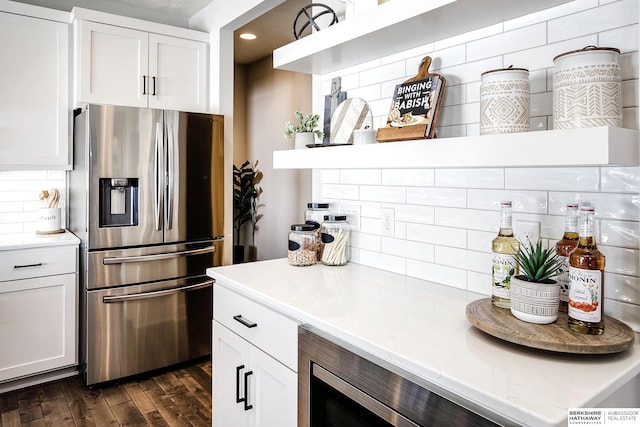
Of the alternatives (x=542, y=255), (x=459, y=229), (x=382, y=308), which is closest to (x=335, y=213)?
(x=459, y=229)

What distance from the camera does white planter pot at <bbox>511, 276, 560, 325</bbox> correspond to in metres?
1.08

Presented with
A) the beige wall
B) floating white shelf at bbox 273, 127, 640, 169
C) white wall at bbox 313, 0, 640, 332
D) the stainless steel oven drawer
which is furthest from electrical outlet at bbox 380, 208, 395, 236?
the beige wall

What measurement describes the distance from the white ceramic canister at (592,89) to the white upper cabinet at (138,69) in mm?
2787

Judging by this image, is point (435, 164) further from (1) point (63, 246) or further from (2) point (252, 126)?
(2) point (252, 126)

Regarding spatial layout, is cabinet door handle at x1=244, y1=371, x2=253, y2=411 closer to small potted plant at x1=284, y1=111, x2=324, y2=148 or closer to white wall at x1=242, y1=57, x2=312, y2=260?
small potted plant at x1=284, y1=111, x2=324, y2=148

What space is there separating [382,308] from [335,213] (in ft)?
2.80

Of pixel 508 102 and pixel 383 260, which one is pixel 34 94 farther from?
pixel 508 102

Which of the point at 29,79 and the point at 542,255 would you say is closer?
the point at 542,255

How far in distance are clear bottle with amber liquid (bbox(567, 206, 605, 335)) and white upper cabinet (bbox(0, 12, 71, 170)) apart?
3.04 meters

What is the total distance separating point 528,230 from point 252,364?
3.43 feet

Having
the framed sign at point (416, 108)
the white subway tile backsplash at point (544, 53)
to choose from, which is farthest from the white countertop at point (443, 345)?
the white subway tile backsplash at point (544, 53)

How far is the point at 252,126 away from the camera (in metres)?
5.38

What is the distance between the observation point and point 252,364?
5.23 feet

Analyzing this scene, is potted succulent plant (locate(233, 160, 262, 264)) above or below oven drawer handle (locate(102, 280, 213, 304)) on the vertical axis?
above
